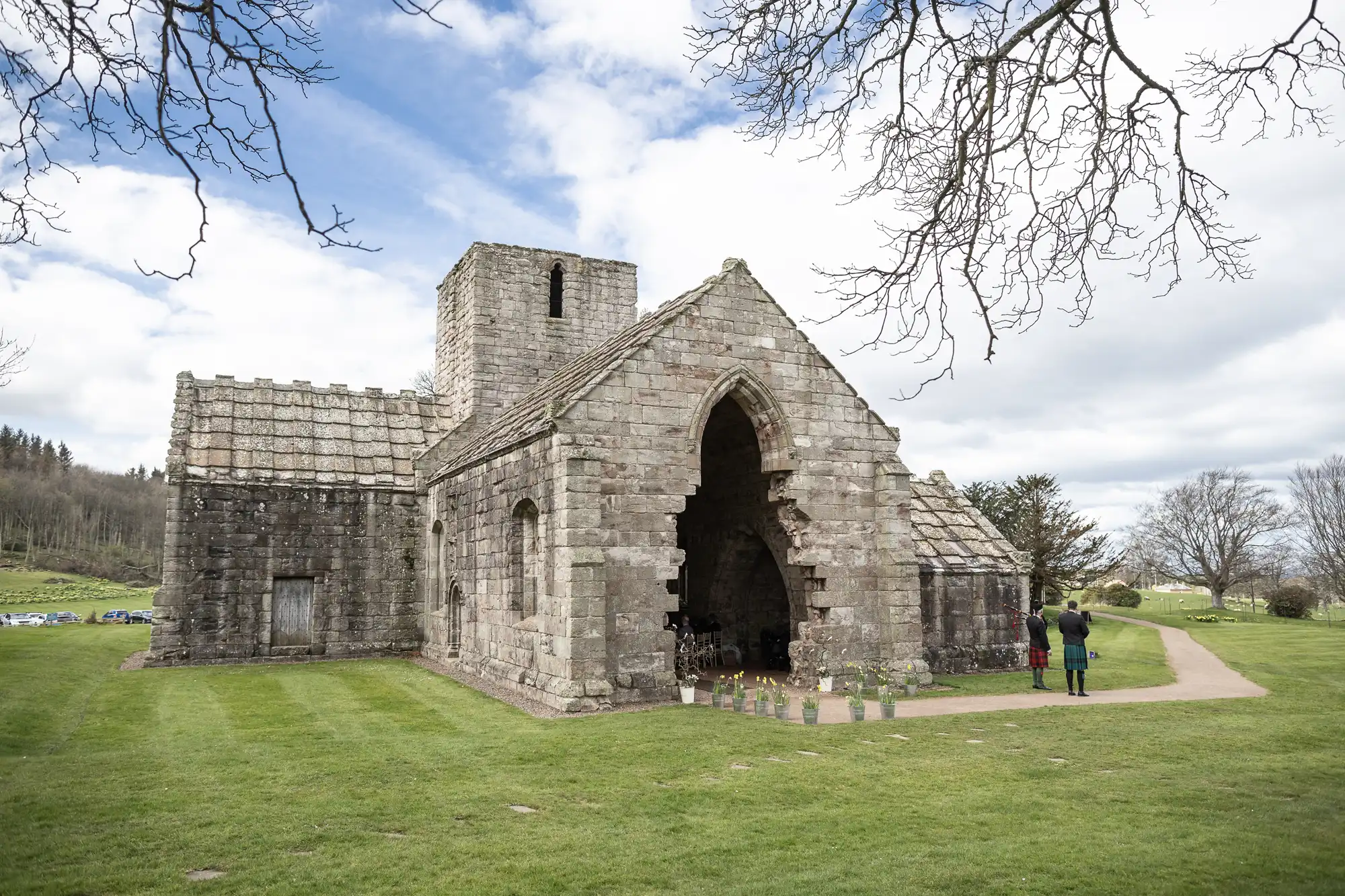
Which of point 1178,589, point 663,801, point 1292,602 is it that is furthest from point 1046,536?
point 1178,589

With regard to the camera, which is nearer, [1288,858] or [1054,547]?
[1288,858]

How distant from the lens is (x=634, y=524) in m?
13.9

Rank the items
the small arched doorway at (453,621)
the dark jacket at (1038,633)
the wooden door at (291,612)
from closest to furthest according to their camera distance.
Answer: the dark jacket at (1038,633), the small arched doorway at (453,621), the wooden door at (291,612)

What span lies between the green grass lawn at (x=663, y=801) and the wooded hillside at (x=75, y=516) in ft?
226

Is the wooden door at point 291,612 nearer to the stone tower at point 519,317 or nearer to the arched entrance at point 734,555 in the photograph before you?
the stone tower at point 519,317

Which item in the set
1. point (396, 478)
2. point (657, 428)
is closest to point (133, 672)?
point (396, 478)

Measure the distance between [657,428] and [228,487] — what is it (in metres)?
11.3

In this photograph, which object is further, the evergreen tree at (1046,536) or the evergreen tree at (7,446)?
the evergreen tree at (7,446)

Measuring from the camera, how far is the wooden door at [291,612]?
795 inches

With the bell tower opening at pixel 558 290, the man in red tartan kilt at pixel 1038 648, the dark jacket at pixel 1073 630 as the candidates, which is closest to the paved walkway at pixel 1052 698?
the man in red tartan kilt at pixel 1038 648

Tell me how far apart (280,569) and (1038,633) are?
626 inches

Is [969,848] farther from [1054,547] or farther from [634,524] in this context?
[1054,547]

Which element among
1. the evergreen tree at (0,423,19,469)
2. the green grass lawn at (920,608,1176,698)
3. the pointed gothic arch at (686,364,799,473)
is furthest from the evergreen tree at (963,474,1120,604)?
the evergreen tree at (0,423,19,469)

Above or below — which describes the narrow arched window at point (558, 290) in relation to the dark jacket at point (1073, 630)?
above
